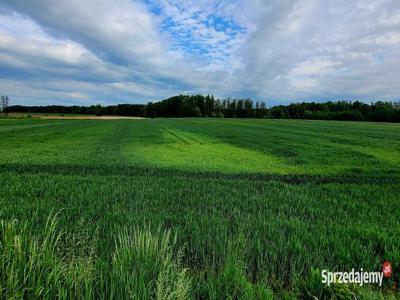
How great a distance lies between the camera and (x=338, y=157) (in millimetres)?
17844

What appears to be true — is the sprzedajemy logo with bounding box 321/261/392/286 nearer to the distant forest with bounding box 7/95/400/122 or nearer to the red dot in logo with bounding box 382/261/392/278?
the red dot in logo with bounding box 382/261/392/278

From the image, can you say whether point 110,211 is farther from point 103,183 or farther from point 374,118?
point 374,118

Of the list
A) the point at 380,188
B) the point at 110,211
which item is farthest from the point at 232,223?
the point at 380,188

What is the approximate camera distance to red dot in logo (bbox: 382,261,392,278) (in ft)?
13.9

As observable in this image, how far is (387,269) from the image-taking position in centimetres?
434

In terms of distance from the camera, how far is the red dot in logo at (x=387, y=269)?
4.25 meters

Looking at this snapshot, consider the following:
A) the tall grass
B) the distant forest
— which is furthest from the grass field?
the distant forest

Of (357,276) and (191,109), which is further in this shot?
(191,109)

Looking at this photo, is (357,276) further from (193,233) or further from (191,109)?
(191,109)

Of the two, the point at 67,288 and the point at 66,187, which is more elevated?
the point at 67,288

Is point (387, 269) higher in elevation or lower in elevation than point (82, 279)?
lower

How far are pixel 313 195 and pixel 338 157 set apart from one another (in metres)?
10.4

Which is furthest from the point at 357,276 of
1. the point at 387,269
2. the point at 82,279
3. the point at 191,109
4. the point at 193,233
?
the point at 191,109

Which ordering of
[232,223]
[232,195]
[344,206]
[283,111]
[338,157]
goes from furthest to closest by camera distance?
1. [283,111]
2. [338,157]
3. [232,195]
4. [344,206]
5. [232,223]
